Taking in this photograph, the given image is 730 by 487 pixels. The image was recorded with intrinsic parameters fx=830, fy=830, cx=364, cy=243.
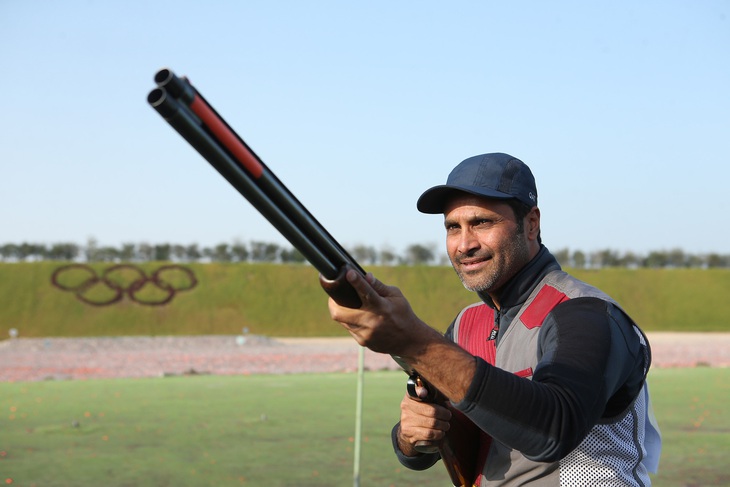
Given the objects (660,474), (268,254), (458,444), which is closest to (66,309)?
(268,254)

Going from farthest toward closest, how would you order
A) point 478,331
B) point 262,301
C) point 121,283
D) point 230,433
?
1. point 262,301
2. point 121,283
3. point 230,433
4. point 478,331

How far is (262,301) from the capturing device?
40.3m

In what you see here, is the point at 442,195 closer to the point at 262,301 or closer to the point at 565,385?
the point at 565,385

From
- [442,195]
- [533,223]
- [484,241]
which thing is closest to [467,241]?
[484,241]

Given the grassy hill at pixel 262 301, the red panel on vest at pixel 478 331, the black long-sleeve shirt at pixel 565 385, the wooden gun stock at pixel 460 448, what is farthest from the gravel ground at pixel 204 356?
the black long-sleeve shirt at pixel 565 385

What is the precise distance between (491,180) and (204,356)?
2300 centimetres

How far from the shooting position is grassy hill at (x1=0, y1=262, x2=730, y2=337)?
37.0m

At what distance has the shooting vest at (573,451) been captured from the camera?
2135 mm

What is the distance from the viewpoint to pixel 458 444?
7.93 ft

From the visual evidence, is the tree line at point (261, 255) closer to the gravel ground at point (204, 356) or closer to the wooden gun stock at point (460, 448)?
the gravel ground at point (204, 356)

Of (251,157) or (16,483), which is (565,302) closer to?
(251,157)

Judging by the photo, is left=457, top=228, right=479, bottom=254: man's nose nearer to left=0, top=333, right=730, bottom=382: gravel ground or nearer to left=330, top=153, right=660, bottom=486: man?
left=330, top=153, right=660, bottom=486: man

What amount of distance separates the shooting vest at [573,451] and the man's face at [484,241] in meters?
0.11

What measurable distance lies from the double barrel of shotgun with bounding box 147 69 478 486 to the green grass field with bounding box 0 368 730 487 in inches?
261
